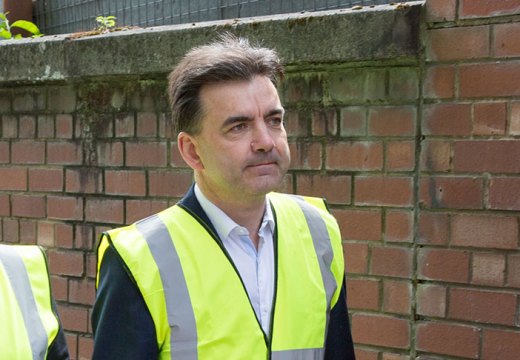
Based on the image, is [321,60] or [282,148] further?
[321,60]

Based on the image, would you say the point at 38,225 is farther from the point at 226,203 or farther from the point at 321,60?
the point at 226,203

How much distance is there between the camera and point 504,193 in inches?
97.2

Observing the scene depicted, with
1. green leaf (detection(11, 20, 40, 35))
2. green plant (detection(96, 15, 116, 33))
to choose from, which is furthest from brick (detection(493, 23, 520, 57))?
green leaf (detection(11, 20, 40, 35))

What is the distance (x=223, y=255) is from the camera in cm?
190

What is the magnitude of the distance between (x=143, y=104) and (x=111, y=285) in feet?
5.42

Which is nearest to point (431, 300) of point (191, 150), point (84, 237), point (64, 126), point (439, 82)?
point (439, 82)

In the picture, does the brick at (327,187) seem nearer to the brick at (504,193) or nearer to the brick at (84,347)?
the brick at (504,193)

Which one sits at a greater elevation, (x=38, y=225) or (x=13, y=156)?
(x=13, y=156)

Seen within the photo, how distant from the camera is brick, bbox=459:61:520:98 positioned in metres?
2.45

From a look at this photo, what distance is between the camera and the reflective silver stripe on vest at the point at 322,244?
2.05 meters

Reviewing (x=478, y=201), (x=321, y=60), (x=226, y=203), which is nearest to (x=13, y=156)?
(x=321, y=60)

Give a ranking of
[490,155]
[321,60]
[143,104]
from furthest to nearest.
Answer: [143,104], [321,60], [490,155]

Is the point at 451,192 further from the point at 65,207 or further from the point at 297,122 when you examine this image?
the point at 65,207

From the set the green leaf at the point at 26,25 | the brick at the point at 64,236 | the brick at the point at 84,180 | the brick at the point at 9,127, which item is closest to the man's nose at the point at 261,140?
the brick at the point at 84,180
